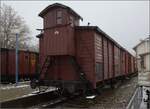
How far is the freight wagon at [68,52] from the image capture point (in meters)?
10.8

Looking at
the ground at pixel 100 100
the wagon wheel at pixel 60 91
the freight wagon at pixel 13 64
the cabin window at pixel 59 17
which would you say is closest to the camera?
the ground at pixel 100 100

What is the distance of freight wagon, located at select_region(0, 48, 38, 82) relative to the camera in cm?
2177

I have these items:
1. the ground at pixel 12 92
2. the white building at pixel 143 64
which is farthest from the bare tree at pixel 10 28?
the white building at pixel 143 64

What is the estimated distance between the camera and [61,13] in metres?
11.2

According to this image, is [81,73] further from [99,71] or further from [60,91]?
[60,91]

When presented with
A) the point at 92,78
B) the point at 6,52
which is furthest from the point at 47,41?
the point at 6,52

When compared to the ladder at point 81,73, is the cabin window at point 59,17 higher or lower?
higher

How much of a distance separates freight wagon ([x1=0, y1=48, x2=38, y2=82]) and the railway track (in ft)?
31.6

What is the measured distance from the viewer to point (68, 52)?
10703 millimetres

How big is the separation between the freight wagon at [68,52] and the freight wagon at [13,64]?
10617 mm

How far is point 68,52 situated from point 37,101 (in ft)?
8.56

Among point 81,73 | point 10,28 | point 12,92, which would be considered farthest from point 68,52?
point 10,28

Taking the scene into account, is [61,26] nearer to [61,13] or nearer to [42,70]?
[61,13]

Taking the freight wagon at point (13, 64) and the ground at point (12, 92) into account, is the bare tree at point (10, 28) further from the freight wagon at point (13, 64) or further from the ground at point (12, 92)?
the ground at point (12, 92)
